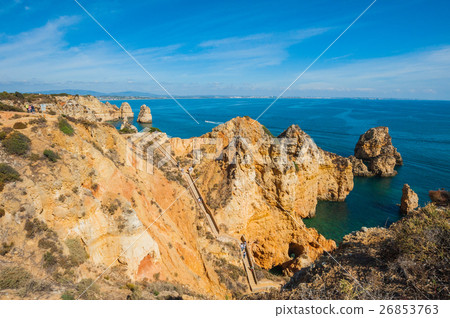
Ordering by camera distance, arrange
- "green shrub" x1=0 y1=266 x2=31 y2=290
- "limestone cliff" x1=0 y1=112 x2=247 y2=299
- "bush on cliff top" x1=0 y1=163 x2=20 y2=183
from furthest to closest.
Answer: "bush on cliff top" x1=0 y1=163 x2=20 y2=183 < "limestone cliff" x1=0 y1=112 x2=247 y2=299 < "green shrub" x1=0 y1=266 x2=31 y2=290

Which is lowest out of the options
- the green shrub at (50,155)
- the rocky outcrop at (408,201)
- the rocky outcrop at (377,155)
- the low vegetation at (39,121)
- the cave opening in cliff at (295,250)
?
the cave opening in cliff at (295,250)

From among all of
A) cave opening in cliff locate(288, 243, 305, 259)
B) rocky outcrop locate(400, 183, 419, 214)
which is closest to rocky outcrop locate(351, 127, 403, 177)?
rocky outcrop locate(400, 183, 419, 214)

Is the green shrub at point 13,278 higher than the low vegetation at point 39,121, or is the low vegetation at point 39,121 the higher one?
the low vegetation at point 39,121

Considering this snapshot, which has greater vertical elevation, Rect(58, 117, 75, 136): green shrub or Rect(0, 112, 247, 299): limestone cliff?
Rect(58, 117, 75, 136): green shrub

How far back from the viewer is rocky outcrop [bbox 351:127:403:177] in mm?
45656

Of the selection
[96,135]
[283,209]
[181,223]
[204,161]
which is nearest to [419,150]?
[283,209]

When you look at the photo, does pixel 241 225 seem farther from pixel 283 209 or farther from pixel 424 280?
pixel 424 280

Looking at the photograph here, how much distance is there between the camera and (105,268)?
1155cm

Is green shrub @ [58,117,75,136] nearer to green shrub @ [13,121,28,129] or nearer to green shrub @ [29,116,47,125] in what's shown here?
green shrub @ [29,116,47,125]

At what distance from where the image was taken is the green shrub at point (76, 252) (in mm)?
10320

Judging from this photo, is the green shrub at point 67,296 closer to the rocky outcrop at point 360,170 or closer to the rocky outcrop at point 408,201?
the rocky outcrop at point 408,201

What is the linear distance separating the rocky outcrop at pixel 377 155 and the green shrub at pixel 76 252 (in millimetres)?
48073

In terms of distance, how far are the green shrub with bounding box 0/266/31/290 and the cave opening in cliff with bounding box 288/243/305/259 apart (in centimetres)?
2089

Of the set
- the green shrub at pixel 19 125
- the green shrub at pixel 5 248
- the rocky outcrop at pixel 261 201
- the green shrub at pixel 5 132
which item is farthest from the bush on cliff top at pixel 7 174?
the rocky outcrop at pixel 261 201
